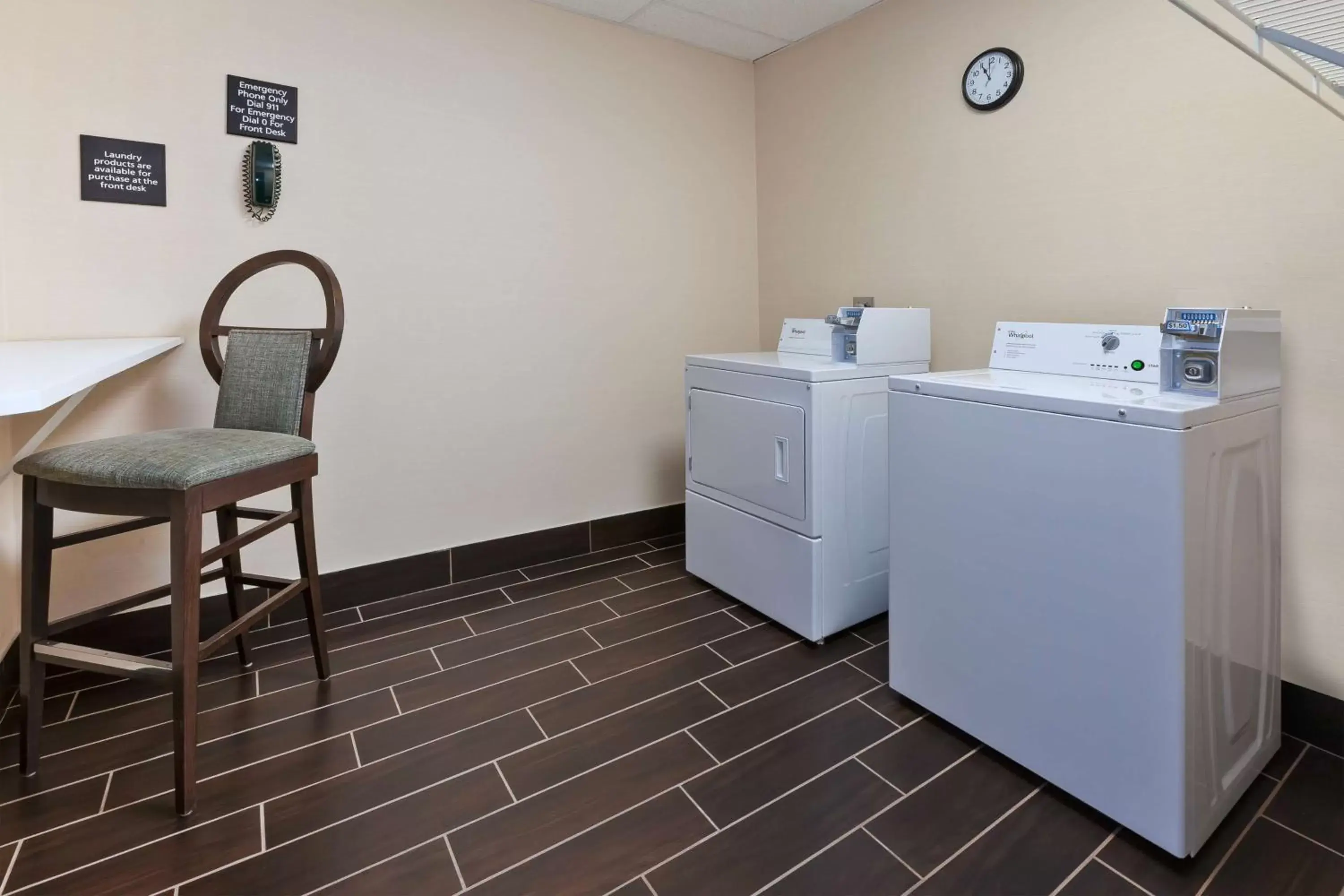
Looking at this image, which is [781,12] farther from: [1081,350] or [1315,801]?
[1315,801]

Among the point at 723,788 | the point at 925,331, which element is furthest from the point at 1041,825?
the point at 925,331

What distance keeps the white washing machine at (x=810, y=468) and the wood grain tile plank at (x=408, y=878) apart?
1237 mm

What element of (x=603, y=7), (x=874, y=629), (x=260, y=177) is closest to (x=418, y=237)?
(x=260, y=177)

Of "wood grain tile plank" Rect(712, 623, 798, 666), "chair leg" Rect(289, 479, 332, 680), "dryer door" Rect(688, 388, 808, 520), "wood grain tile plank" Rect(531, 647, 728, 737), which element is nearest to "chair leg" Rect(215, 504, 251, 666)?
"chair leg" Rect(289, 479, 332, 680)

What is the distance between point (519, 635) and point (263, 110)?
182 centimetres

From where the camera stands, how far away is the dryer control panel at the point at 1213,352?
4.48 ft

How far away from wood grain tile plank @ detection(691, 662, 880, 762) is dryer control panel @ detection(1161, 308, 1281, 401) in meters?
1.07

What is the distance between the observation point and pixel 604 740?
1716 millimetres

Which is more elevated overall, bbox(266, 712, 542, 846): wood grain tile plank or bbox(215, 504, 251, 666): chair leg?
bbox(215, 504, 251, 666): chair leg

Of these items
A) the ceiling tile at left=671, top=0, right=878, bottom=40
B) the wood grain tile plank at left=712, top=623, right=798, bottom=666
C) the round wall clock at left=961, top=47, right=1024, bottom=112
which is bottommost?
the wood grain tile plank at left=712, top=623, right=798, bottom=666

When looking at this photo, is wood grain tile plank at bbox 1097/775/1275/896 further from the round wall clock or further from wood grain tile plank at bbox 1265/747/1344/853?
the round wall clock

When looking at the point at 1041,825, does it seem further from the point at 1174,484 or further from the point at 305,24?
the point at 305,24

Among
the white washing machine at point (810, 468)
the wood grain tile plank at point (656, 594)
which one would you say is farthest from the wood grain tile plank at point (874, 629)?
the wood grain tile plank at point (656, 594)

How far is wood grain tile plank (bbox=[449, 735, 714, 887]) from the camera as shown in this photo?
4.44 ft
